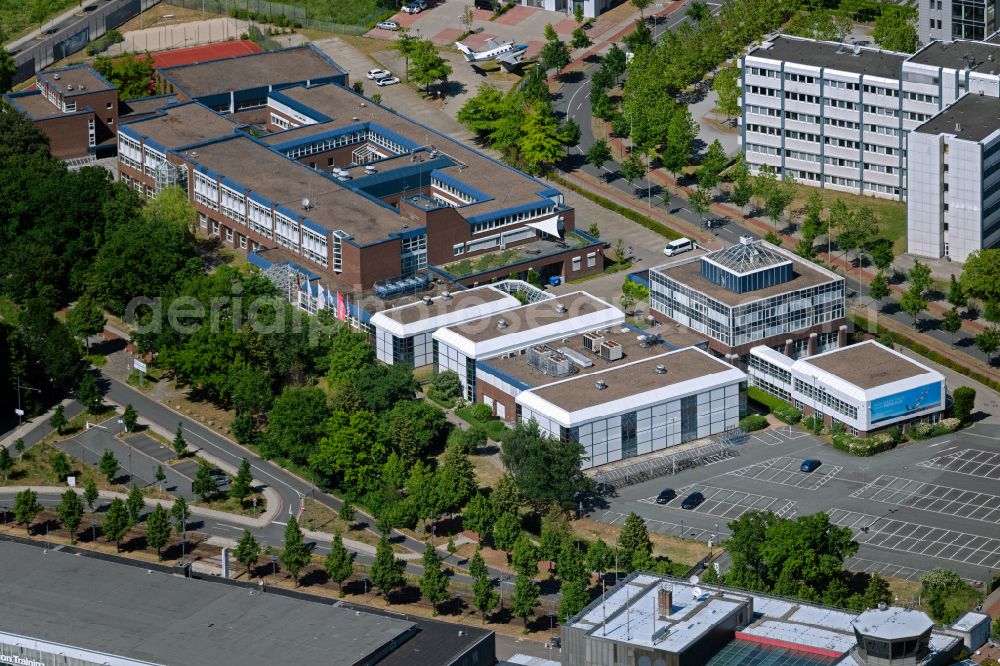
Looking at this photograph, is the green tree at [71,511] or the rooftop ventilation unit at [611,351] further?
the rooftop ventilation unit at [611,351]

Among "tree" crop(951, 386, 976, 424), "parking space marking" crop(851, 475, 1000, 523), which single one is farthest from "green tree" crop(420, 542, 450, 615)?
"tree" crop(951, 386, 976, 424)

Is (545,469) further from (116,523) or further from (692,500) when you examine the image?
(116,523)

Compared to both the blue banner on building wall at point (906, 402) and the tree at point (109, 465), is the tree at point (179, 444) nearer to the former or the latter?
the tree at point (109, 465)

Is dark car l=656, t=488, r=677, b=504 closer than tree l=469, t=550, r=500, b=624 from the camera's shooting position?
No

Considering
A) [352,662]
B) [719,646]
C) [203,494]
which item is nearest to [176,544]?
[203,494]

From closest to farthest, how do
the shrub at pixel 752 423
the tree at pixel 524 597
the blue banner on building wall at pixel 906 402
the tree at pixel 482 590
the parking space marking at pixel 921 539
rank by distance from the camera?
the tree at pixel 524 597, the tree at pixel 482 590, the parking space marking at pixel 921 539, the blue banner on building wall at pixel 906 402, the shrub at pixel 752 423

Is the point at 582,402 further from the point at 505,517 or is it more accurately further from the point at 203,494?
the point at 203,494

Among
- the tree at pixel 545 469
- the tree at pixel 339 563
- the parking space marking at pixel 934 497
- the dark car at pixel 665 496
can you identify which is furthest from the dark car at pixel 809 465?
the tree at pixel 339 563

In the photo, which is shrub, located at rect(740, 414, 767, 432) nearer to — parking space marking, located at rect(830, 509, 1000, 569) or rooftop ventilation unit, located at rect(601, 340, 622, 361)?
rooftop ventilation unit, located at rect(601, 340, 622, 361)
